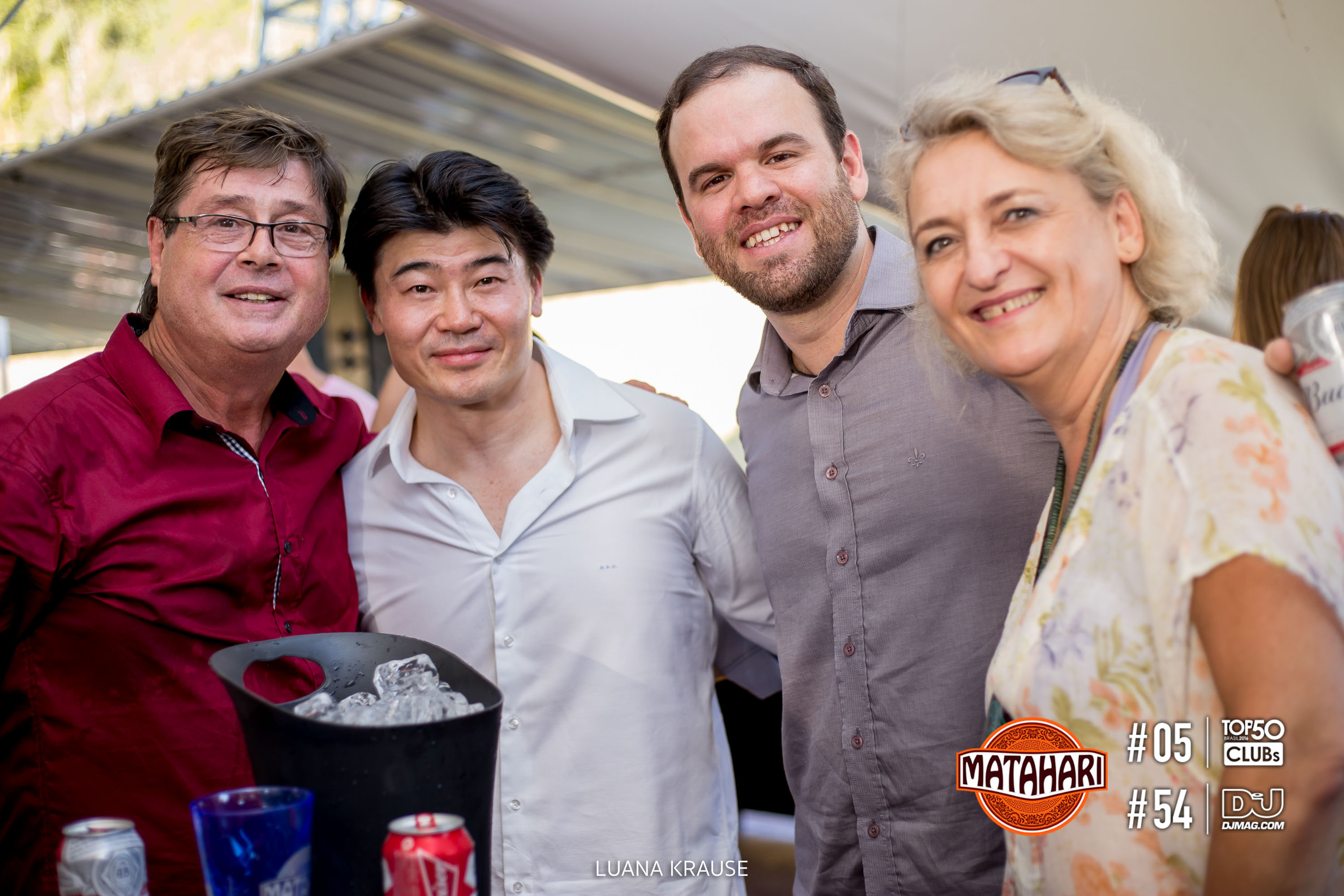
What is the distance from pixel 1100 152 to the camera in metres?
1.33

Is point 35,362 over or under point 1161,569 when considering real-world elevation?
over

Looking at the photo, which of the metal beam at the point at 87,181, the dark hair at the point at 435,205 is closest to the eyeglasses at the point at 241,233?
the dark hair at the point at 435,205

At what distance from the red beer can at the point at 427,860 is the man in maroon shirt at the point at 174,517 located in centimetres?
87

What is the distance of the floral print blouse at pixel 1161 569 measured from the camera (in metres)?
1.03

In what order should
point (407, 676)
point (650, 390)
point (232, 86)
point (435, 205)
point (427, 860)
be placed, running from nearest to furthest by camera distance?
1. point (427, 860)
2. point (407, 676)
3. point (435, 205)
4. point (650, 390)
5. point (232, 86)

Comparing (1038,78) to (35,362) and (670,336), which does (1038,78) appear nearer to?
(670,336)

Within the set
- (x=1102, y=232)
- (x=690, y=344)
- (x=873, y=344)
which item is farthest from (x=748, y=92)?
(x=690, y=344)

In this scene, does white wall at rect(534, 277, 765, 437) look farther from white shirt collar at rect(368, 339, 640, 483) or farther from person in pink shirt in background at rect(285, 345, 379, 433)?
white shirt collar at rect(368, 339, 640, 483)

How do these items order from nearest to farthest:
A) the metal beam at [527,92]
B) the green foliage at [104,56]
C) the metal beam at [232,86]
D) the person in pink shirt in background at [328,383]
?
the person in pink shirt in background at [328,383] → the metal beam at [232,86] → the metal beam at [527,92] → the green foliage at [104,56]

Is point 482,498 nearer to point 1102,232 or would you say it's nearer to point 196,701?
point 196,701

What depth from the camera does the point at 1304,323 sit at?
1098 mm

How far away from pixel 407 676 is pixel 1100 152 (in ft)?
3.67
